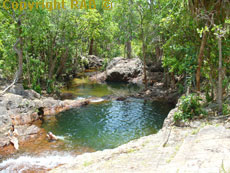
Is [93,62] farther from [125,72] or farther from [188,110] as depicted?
[188,110]

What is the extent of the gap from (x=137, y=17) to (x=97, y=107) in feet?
40.9

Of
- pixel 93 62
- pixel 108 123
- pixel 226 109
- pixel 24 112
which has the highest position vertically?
pixel 93 62

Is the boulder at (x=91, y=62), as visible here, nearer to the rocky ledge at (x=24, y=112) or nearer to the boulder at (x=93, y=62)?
the boulder at (x=93, y=62)

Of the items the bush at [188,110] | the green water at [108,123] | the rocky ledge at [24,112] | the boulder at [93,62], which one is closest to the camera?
the bush at [188,110]

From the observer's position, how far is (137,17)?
24.9 meters

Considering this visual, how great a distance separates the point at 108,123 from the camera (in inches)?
558

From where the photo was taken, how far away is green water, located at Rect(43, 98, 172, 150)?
11.7 m

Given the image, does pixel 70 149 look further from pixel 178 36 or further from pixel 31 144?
pixel 178 36

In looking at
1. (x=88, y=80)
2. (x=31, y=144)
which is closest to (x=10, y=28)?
(x=31, y=144)

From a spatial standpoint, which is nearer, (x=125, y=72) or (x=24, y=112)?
(x=24, y=112)

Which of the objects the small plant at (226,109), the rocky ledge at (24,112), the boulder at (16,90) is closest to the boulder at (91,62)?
the rocky ledge at (24,112)

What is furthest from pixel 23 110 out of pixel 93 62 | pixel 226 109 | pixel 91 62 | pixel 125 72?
pixel 93 62

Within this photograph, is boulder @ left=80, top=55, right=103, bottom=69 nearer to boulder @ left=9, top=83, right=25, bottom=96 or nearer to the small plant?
boulder @ left=9, top=83, right=25, bottom=96

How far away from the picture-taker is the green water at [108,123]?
38.4 ft
